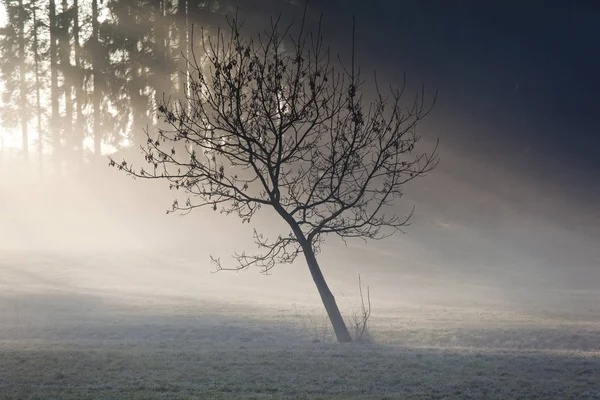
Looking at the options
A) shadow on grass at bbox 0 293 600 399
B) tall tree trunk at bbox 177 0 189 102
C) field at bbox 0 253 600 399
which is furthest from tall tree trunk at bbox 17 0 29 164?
shadow on grass at bbox 0 293 600 399

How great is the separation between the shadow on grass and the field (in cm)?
2

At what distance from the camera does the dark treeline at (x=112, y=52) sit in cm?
5119

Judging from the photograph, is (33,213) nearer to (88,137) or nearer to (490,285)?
(88,137)

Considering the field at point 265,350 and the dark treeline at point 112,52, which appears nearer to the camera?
the field at point 265,350

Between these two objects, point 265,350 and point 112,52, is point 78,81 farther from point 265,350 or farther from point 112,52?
point 265,350

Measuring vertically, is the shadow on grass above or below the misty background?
below

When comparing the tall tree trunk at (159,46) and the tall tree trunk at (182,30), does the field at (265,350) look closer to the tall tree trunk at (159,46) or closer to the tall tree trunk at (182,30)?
Result: the tall tree trunk at (182,30)

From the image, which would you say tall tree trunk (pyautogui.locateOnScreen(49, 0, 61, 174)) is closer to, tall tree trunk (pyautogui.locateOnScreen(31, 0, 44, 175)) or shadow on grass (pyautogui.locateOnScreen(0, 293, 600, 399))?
tall tree trunk (pyautogui.locateOnScreen(31, 0, 44, 175))

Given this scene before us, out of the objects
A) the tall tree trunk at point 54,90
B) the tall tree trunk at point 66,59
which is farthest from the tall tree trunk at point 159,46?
the tall tree trunk at point 54,90

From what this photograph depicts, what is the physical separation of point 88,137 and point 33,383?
1897 inches

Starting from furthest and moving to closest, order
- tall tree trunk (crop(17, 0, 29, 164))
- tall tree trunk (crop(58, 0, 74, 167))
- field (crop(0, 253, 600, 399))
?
tall tree trunk (crop(17, 0, 29, 164))
tall tree trunk (crop(58, 0, 74, 167))
field (crop(0, 253, 600, 399))

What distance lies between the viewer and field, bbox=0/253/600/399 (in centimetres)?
1131

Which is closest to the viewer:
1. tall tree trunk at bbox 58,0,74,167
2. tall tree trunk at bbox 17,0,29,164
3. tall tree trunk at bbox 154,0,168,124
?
tall tree trunk at bbox 154,0,168,124

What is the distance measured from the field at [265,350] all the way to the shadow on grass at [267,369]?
2 cm
